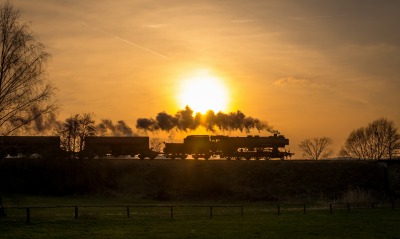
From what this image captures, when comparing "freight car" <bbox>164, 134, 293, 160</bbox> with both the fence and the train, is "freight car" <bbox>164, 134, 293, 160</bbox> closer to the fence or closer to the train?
the train

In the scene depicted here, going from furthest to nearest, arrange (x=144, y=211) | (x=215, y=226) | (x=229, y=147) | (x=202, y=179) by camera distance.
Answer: (x=229, y=147)
(x=202, y=179)
(x=144, y=211)
(x=215, y=226)

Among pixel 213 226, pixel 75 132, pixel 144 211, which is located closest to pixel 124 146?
pixel 75 132

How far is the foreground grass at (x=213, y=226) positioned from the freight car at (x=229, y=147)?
37683 millimetres

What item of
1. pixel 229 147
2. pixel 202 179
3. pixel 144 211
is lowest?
pixel 144 211

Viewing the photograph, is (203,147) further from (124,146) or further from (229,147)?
(124,146)

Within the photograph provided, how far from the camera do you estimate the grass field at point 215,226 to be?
33000 mm

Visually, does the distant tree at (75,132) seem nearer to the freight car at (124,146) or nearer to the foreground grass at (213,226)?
the freight car at (124,146)

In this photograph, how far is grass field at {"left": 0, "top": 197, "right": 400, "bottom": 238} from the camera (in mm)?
33000

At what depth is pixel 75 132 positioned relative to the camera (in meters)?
81.2

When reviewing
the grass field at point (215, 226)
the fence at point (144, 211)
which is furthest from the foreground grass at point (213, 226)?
the fence at point (144, 211)

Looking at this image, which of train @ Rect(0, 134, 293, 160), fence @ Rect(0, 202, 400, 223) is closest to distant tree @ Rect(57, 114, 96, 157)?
train @ Rect(0, 134, 293, 160)

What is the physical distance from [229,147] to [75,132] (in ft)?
76.1

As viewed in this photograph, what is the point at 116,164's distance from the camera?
81.6 metres

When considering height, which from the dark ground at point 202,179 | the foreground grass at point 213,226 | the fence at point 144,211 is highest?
the dark ground at point 202,179
